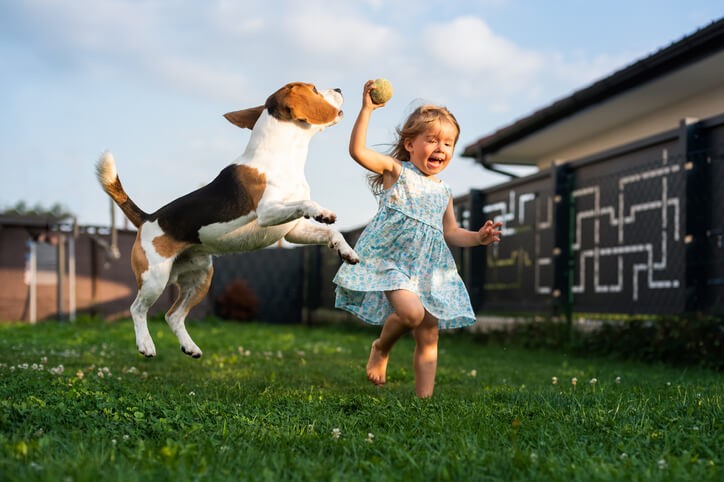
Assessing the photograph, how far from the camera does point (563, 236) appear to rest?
29.3ft

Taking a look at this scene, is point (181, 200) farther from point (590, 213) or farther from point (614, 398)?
point (590, 213)

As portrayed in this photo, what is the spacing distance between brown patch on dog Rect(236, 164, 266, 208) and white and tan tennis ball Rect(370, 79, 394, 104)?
0.85m

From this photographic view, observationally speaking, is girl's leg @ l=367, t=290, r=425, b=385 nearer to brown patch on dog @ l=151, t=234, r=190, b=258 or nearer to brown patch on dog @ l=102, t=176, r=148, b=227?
brown patch on dog @ l=151, t=234, r=190, b=258

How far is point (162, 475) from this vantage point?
2.04m

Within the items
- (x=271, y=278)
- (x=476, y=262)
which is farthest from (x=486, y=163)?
(x=271, y=278)

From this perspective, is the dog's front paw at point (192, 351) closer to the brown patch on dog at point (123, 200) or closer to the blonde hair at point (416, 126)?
the brown patch on dog at point (123, 200)

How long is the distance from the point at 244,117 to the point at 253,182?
1.48 ft

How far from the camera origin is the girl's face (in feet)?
14.0

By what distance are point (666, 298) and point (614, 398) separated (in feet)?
12.6

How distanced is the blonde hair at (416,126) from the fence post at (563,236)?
483 centimetres

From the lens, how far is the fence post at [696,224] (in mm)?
6660

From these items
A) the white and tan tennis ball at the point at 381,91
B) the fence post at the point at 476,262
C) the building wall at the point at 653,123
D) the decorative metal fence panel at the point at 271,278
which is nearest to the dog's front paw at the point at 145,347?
the white and tan tennis ball at the point at 381,91

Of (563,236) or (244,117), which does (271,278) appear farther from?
(244,117)

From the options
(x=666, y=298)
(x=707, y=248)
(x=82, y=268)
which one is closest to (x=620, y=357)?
(x=666, y=298)
